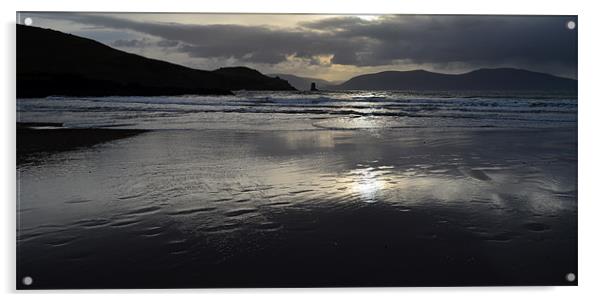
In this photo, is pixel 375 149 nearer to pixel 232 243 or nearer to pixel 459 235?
pixel 459 235

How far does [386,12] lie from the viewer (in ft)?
9.15

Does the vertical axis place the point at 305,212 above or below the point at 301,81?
below

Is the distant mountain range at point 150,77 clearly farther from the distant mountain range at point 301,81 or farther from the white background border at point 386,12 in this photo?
the white background border at point 386,12

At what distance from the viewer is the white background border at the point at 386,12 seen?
8.73 feet

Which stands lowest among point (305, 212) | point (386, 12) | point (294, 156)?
point (305, 212)

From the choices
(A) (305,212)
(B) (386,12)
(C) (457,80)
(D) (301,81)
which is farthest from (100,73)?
(C) (457,80)

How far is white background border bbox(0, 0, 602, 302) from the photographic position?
2.66 meters

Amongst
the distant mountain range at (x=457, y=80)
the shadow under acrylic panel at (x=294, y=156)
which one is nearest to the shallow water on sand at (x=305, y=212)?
the shadow under acrylic panel at (x=294, y=156)

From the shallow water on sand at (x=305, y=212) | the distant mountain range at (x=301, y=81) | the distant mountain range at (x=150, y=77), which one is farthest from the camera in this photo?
the distant mountain range at (x=301, y=81)

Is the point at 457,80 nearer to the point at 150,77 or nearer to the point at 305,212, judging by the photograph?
the point at 305,212

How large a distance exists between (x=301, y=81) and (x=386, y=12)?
57 centimetres

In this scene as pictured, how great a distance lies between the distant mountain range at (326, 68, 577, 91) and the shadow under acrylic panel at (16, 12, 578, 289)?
0.03 feet

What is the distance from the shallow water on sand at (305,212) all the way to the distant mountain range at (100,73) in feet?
0.92

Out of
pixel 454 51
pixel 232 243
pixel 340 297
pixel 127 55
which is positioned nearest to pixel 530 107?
pixel 454 51
